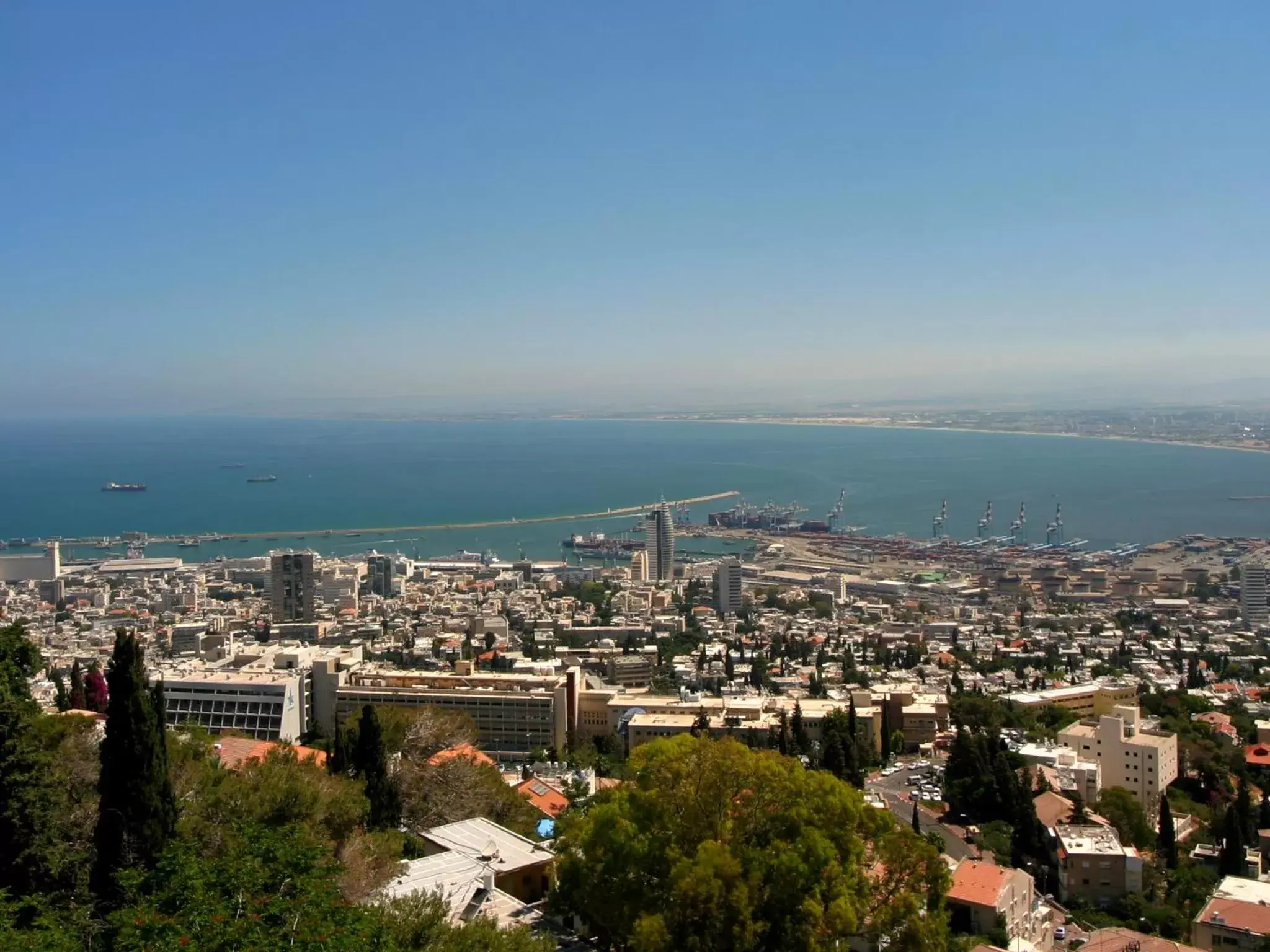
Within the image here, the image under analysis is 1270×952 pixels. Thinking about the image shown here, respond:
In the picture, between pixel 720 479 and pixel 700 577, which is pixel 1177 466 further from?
pixel 700 577

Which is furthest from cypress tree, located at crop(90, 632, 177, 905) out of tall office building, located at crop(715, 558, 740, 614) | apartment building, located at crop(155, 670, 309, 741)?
tall office building, located at crop(715, 558, 740, 614)

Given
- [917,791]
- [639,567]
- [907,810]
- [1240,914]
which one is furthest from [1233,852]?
[639,567]

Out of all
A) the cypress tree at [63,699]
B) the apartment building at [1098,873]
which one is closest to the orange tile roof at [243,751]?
the cypress tree at [63,699]

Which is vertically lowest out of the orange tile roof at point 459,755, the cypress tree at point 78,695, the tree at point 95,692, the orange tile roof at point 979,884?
the tree at point 95,692

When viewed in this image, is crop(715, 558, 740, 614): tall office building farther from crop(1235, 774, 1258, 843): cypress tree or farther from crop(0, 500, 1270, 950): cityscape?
crop(1235, 774, 1258, 843): cypress tree

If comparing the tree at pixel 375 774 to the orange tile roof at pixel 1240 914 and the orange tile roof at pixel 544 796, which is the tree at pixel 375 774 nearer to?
the orange tile roof at pixel 544 796

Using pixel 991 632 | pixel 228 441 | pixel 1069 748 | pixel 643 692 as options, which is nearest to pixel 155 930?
pixel 1069 748
